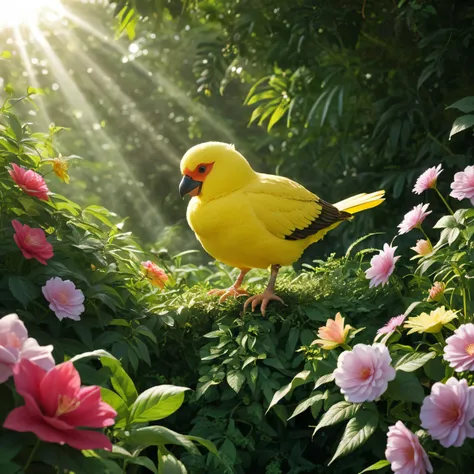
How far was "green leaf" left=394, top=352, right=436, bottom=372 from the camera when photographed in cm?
179

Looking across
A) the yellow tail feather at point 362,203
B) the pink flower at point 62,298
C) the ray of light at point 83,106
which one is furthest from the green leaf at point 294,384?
the ray of light at point 83,106

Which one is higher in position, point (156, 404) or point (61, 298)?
point (61, 298)

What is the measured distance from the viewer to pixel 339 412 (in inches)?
71.3

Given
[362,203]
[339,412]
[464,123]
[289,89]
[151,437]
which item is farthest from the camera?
[289,89]

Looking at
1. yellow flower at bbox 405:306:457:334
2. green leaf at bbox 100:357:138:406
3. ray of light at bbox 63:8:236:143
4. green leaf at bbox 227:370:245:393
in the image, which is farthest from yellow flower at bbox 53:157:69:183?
ray of light at bbox 63:8:236:143

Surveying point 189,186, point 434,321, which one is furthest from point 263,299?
point 434,321

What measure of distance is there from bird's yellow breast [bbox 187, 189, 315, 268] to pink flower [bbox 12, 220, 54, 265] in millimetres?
682

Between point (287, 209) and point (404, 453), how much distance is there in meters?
1.25

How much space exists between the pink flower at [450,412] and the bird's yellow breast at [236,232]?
1.10 m

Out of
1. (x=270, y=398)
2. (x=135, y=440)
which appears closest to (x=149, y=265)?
(x=270, y=398)

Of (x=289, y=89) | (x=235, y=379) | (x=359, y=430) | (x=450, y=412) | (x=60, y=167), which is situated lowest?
(x=235, y=379)

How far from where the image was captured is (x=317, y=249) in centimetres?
505

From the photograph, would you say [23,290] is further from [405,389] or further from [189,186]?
[405,389]

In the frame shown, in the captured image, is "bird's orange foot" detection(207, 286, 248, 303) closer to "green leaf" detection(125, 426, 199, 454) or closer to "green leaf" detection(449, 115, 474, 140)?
"green leaf" detection(449, 115, 474, 140)
